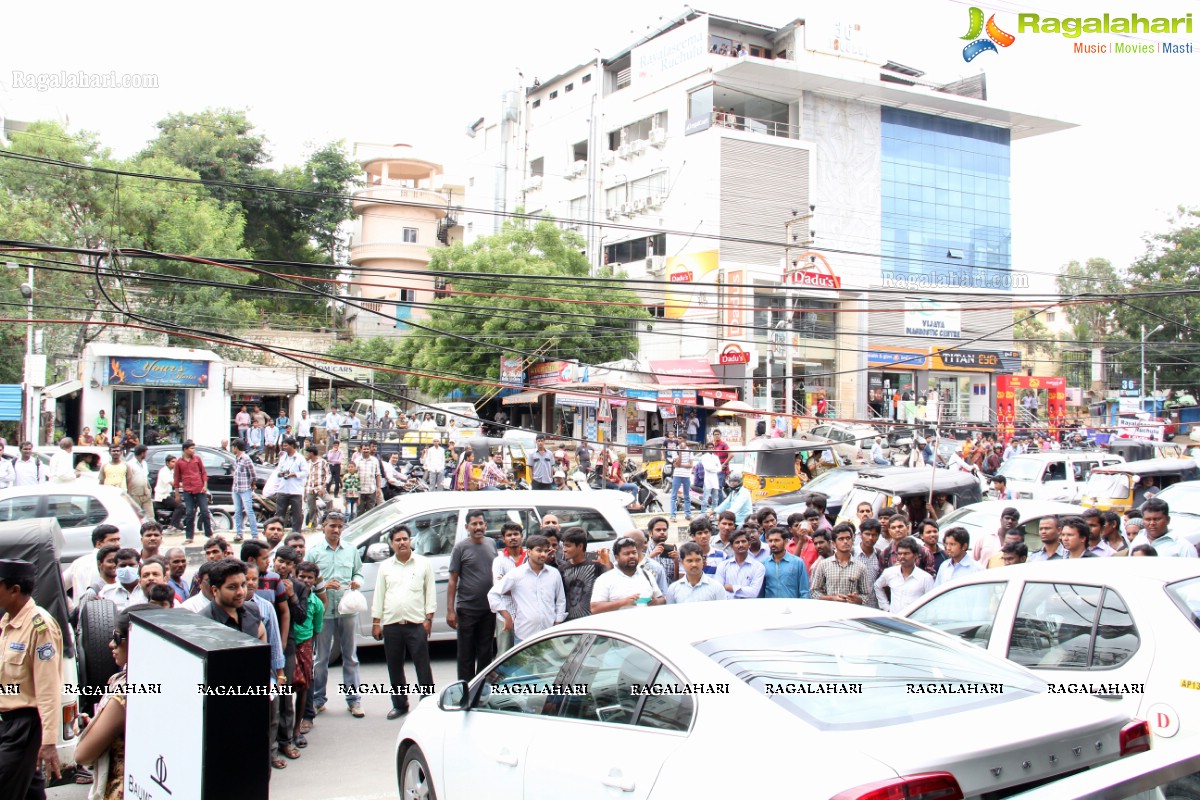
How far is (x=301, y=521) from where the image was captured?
15234mm

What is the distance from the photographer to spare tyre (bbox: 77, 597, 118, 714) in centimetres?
627

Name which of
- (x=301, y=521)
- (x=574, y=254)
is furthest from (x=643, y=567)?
(x=574, y=254)

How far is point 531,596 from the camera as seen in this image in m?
7.19

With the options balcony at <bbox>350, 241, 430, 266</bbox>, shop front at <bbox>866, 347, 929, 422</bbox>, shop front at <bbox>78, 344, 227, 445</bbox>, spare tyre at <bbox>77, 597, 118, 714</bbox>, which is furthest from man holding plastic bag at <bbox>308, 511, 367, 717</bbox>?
balcony at <bbox>350, 241, 430, 266</bbox>

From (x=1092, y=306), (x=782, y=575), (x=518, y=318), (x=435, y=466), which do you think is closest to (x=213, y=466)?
(x=435, y=466)

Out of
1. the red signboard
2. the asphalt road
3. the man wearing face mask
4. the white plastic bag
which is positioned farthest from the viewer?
the red signboard

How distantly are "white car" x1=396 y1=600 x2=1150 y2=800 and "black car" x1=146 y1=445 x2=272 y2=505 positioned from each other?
14.4 metres

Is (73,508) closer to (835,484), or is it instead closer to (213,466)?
(213,466)

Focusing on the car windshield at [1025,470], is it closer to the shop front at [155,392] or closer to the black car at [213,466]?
the black car at [213,466]

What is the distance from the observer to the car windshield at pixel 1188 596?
14.5 feet

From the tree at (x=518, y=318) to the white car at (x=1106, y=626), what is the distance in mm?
29106

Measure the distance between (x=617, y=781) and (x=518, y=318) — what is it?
104ft

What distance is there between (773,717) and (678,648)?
0.57m

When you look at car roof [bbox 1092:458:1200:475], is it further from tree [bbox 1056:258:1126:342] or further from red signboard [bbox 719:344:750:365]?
tree [bbox 1056:258:1126:342]
